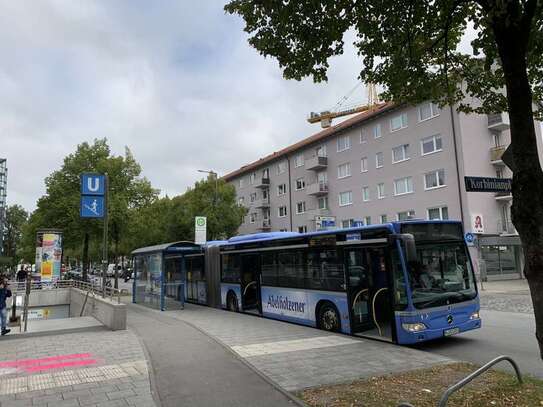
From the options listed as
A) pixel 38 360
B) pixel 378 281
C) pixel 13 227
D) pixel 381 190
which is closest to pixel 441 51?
pixel 378 281

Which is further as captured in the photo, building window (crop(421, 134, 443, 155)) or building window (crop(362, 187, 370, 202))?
building window (crop(362, 187, 370, 202))

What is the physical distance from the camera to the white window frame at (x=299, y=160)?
163 feet

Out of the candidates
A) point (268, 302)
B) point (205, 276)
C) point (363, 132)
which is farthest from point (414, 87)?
point (363, 132)

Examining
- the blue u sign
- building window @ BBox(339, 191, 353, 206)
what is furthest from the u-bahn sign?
building window @ BBox(339, 191, 353, 206)

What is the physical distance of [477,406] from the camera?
17.0 ft

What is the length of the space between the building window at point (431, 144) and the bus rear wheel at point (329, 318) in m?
24.7

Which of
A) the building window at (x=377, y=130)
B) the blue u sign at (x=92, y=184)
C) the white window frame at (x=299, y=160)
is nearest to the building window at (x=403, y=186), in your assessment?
the building window at (x=377, y=130)

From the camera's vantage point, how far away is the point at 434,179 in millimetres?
33531

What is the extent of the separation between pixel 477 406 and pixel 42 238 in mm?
24659

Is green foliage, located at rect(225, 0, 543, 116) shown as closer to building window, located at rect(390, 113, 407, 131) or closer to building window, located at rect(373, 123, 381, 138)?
building window, located at rect(390, 113, 407, 131)

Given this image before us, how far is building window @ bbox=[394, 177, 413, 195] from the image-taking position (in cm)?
3550

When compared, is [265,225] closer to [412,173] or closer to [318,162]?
[318,162]

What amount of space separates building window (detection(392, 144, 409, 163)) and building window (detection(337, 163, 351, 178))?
19.5 ft

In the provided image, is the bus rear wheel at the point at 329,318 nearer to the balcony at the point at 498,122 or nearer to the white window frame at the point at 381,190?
the white window frame at the point at 381,190
